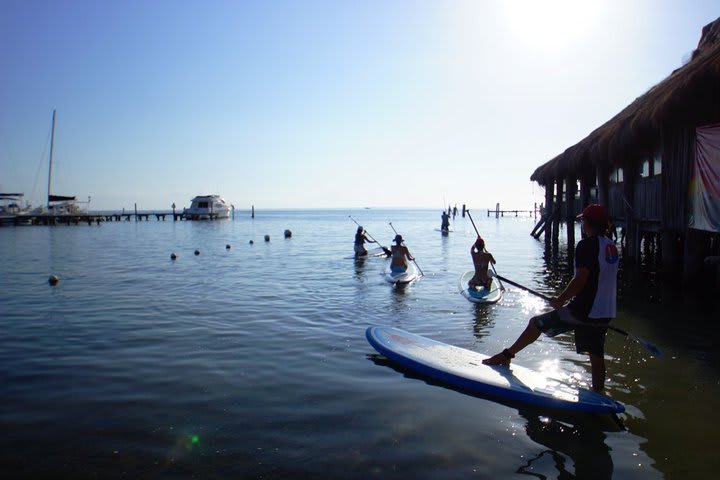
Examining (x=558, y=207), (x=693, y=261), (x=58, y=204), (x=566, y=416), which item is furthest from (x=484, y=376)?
(x=58, y=204)

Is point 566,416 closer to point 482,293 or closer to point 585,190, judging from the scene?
point 482,293

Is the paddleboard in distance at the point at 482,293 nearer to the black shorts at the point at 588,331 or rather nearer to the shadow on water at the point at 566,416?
the shadow on water at the point at 566,416

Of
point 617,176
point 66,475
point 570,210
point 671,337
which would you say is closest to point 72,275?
point 66,475

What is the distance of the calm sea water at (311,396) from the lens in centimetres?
436

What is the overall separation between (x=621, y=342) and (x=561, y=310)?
12.3ft

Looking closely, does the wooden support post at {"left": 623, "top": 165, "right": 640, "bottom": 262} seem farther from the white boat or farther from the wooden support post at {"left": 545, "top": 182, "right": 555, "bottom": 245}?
the white boat

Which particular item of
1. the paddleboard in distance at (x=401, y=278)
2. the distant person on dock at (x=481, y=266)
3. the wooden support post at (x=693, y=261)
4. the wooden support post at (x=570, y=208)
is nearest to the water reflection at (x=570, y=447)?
the distant person on dock at (x=481, y=266)

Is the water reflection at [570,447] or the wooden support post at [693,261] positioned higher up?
the wooden support post at [693,261]

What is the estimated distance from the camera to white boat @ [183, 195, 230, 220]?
7304cm

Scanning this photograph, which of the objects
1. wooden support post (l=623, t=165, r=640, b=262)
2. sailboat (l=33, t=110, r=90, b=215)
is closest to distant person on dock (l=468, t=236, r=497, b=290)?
wooden support post (l=623, t=165, r=640, b=262)

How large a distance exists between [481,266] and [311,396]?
6993mm

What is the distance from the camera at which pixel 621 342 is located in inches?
A: 320

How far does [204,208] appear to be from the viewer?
243ft

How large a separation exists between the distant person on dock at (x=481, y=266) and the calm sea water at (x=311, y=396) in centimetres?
68
